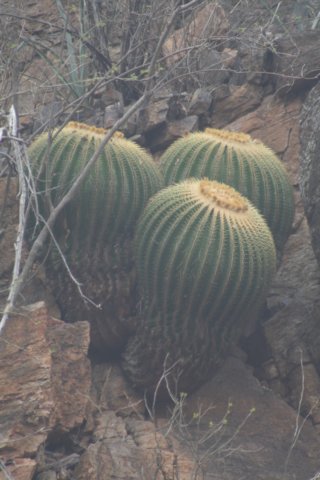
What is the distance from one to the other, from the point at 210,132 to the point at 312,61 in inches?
68.1

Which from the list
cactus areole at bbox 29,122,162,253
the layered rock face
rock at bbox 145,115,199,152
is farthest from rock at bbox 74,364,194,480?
rock at bbox 145,115,199,152

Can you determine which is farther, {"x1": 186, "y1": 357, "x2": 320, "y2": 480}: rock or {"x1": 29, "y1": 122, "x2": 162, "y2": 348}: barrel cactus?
{"x1": 29, "y1": 122, "x2": 162, "y2": 348}: barrel cactus

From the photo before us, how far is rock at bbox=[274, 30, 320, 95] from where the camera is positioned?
7.87 m

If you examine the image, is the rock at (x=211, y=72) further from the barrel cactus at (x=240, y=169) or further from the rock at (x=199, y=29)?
the barrel cactus at (x=240, y=169)

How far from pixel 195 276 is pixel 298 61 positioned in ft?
9.40

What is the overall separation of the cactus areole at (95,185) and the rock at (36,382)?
68 centimetres

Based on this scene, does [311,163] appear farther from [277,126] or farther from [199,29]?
[199,29]

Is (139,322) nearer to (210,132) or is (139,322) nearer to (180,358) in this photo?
(180,358)

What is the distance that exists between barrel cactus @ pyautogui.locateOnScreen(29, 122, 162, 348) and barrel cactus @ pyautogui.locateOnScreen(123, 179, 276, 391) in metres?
0.18

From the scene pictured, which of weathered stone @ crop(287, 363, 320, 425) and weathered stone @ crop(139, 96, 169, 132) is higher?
weathered stone @ crop(139, 96, 169, 132)

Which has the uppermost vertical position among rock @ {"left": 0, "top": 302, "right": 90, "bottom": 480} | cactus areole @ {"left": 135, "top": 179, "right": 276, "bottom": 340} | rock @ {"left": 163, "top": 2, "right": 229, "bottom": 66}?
rock @ {"left": 163, "top": 2, "right": 229, "bottom": 66}

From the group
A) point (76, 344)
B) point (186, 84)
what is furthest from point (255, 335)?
point (186, 84)

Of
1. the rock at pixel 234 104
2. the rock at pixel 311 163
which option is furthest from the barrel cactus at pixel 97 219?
the rock at pixel 234 104

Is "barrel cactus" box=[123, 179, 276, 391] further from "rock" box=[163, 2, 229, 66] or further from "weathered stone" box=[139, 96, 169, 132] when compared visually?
"rock" box=[163, 2, 229, 66]
